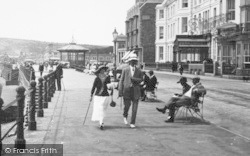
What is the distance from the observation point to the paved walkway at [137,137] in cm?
777

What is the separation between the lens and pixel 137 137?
9109 millimetres

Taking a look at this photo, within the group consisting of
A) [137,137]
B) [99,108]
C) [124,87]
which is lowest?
[137,137]

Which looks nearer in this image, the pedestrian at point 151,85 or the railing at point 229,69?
the pedestrian at point 151,85

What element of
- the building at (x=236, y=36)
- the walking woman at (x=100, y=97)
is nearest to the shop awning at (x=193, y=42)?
the building at (x=236, y=36)

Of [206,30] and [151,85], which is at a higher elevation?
[206,30]

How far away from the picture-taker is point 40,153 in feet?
24.3

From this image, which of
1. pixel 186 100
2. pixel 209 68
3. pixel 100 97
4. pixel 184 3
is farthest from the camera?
pixel 184 3

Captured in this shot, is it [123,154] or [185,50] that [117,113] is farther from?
[185,50]

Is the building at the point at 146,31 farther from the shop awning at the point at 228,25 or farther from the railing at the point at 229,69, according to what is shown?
the railing at the point at 229,69

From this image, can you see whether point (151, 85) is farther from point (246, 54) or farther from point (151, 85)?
point (246, 54)

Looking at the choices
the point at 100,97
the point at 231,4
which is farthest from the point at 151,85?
the point at 231,4

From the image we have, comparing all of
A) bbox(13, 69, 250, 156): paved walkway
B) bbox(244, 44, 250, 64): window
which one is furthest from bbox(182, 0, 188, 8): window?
bbox(13, 69, 250, 156): paved walkway

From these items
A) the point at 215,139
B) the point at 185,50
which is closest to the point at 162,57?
the point at 185,50

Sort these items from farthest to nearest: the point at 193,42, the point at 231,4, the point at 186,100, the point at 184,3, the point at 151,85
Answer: the point at 184,3, the point at 193,42, the point at 231,4, the point at 151,85, the point at 186,100
